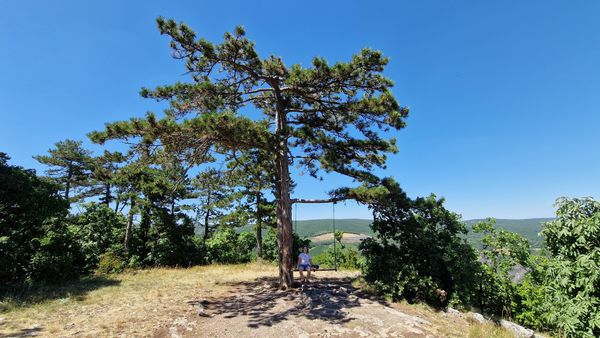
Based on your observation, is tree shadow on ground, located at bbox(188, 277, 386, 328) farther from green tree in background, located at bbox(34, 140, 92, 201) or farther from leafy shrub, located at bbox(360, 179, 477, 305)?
green tree in background, located at bbox(34, 140, 92, 201)

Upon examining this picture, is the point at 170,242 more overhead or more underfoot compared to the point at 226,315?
more overhead

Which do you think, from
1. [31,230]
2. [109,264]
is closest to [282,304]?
[31,230]

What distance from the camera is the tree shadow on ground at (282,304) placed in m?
7.28

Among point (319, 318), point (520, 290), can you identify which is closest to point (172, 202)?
point (319, 318)

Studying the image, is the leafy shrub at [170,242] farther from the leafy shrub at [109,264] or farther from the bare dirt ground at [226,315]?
the bare dirt ground at [226,315]

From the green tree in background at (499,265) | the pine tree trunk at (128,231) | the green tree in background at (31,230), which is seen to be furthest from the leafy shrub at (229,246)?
the green tree in background at (499,265)

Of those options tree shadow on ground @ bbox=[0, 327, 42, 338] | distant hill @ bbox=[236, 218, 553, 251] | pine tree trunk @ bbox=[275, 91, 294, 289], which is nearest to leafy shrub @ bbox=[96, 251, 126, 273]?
distant hill @ bbox=[236, 218, 553, 251]

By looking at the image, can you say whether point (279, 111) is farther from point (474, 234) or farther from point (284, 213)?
point (474, 234)

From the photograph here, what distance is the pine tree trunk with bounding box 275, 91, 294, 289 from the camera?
32.9ft

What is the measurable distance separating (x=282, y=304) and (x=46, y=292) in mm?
7859

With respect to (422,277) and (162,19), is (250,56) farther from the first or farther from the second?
(422,277)

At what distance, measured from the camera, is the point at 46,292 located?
988 centimetres

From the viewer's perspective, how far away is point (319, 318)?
7.15 metres

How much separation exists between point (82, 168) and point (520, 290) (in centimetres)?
3577
